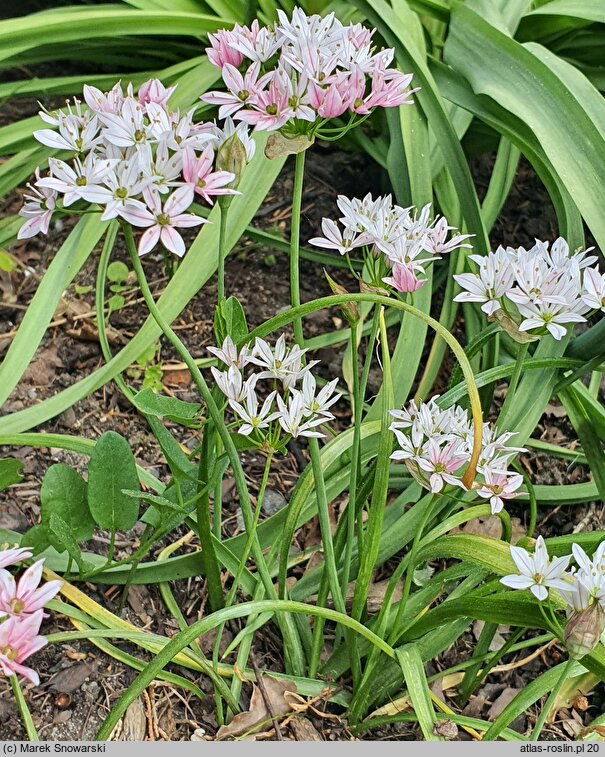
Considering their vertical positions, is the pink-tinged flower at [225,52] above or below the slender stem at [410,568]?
above

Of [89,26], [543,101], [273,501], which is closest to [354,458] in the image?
[273,501]

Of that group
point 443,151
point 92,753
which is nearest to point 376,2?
point 443,151

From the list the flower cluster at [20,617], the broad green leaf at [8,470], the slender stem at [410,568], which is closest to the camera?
the flower cluster at [20,617]

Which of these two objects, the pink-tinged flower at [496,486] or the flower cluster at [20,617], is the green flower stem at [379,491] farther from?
the flower cluster at [20,617]

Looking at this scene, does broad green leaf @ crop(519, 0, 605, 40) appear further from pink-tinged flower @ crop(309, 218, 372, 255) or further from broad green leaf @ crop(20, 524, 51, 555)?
broad green leaf @ crop(20, 524, 51, 555)

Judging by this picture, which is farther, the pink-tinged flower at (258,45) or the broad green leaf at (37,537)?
the broad green leaf at (37,537)

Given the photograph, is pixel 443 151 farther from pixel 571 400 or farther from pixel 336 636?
pixel 336 636

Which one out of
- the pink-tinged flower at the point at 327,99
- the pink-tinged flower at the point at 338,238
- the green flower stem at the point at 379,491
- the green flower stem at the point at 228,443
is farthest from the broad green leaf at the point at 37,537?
the pink-tinged flower at the point at 327,99
